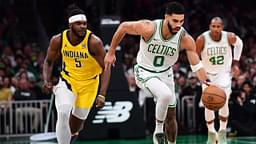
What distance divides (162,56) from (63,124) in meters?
1.89

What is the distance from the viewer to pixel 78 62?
10.6m

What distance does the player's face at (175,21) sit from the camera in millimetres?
10383

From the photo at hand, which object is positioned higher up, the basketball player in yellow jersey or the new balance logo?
the basketball player in yellow jersey

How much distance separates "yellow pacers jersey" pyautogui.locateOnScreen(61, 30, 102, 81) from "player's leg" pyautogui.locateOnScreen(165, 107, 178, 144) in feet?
4.26

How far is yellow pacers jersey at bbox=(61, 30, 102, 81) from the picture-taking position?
10.5 metres

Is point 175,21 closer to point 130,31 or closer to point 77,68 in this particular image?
point 130,31

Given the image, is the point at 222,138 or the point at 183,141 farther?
the point at 183,141

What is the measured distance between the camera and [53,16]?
2330 centimetres

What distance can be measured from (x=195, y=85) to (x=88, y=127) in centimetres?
333

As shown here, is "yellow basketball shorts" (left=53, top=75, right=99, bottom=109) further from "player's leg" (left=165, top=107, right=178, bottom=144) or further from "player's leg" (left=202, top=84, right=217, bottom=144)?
"player's leg" (left=202, top=84, right=217, bottom=144)

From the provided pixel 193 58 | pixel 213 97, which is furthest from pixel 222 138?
pixel 193 58

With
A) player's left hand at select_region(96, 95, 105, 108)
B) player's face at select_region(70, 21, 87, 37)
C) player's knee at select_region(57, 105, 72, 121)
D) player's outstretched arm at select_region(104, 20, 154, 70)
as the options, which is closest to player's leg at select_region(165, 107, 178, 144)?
player's outstretched arm at select_region(104, 20, 154, 70)

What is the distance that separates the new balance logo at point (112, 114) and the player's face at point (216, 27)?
11.9ft

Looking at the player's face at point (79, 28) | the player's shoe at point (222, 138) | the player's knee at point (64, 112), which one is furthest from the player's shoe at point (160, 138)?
the player's shoe at point (222, 138)
